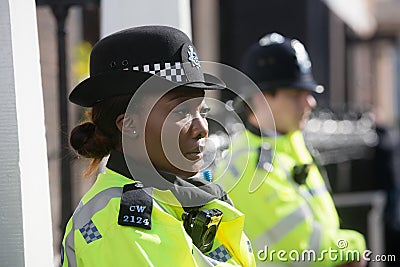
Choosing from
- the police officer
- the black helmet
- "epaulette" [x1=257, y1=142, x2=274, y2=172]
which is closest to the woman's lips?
the police officer

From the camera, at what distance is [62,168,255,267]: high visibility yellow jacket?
6.07 feet

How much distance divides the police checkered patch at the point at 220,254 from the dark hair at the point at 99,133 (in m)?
0.38

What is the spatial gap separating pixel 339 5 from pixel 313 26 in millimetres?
1937

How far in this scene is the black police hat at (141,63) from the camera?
199cm

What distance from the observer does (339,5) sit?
12.1 metres

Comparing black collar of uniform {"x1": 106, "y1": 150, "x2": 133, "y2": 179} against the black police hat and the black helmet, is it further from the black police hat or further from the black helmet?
the black helmet

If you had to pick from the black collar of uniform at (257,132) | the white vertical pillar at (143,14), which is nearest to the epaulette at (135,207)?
the white vertical pillar at (143,14)

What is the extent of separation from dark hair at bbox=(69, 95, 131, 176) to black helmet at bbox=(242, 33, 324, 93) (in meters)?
1.52

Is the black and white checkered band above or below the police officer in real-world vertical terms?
above

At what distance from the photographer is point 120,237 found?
186 centimetres

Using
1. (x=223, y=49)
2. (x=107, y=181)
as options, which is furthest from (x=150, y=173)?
(x=223, y=49)

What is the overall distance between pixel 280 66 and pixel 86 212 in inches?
71.4

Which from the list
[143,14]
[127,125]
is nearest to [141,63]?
[127,125]

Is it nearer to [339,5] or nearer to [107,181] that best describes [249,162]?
[107,181]
